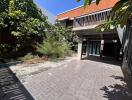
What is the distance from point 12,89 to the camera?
6.52m

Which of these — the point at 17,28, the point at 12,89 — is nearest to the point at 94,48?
the point at 17,28

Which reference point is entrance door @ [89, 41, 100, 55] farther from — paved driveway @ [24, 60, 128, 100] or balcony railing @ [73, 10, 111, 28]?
paved driveway @ [24, 60, 128, 100]

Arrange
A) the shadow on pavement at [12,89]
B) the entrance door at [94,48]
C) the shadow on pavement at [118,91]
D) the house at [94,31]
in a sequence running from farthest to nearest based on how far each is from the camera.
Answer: the entrance door at [94,48], the house at [94,31], the shadow on pavement at [118,91], the shadow on pavement at [12,89]

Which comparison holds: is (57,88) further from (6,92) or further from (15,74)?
(15,74)

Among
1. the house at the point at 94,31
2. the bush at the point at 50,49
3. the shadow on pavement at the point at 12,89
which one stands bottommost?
the shadow on pavement at the point at 12,89

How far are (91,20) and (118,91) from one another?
26.6 ft

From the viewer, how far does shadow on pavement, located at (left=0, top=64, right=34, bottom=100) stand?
18.9 ft

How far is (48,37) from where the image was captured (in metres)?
15.3

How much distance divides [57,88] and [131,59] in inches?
179

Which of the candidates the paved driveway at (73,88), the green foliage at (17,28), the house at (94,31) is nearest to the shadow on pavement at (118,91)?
the paved driveway at (73,88)

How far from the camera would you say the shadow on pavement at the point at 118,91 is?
19.2 feet

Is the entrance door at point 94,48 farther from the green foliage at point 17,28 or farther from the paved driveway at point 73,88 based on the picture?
the paved driveway at point 73,88

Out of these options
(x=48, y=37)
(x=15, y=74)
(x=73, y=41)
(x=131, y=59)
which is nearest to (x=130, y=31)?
(x=131, y=59)

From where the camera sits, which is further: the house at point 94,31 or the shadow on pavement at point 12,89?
the house at point 94,31
